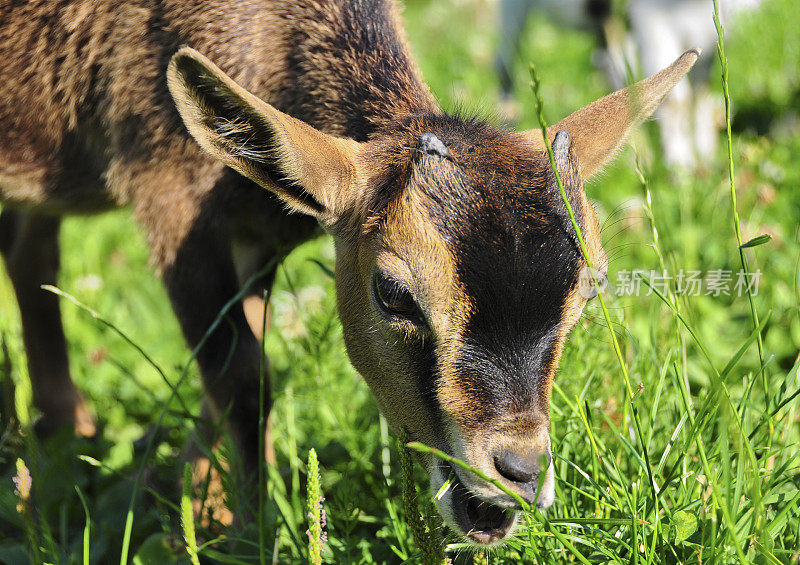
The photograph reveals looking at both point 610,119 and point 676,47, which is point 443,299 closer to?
point 610,119

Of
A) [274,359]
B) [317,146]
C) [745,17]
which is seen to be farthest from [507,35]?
[317,146]

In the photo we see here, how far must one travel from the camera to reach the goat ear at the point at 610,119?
275 cm

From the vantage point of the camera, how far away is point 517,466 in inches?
88.0

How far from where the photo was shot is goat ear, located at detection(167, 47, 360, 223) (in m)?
2.41

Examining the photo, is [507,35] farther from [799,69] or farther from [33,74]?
[33,74]

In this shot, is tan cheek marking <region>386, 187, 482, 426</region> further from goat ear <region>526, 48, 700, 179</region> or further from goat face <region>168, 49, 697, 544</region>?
goat ear <region>526, 48, 700, 179</region>

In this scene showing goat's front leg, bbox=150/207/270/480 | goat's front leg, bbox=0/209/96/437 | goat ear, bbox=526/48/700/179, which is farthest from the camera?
goat's front leg, bbox=0/209/96/437

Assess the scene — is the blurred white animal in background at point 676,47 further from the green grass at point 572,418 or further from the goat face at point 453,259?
the goat face at point 453,259

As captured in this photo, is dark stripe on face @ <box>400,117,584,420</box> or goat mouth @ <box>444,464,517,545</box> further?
goat mouth @ <box>444,464,517,545</box>

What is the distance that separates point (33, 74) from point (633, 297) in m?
3.01

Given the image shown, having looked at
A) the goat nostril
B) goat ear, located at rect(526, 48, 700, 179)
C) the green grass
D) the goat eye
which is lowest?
the green grass

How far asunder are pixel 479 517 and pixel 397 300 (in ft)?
2.38

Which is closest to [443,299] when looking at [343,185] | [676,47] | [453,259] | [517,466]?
[453,259]

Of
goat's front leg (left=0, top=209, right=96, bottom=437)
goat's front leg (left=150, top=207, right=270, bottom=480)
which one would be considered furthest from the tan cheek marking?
goat's front leg (left=0, top=209, right=96, bottom=437)
